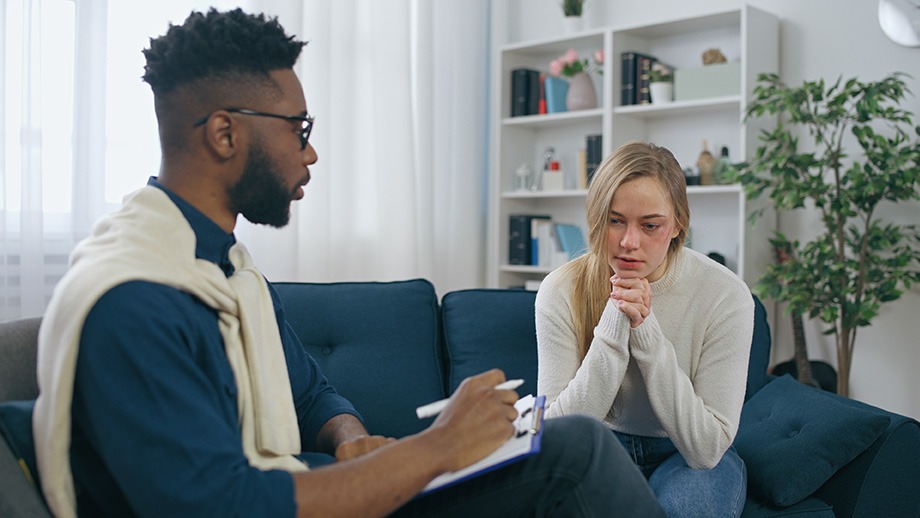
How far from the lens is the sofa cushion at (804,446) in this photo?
1928 mm

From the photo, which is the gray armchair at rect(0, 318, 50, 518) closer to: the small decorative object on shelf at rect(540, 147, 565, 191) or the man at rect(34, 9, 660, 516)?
the man at rect(34, 9, 660, 516)

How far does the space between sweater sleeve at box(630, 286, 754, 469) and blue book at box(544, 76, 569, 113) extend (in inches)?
94.3

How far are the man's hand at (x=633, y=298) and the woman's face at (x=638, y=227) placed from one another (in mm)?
62

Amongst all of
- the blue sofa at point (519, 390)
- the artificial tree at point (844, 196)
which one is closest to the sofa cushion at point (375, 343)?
the blue sofa at point (519, 390)

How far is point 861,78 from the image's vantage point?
3.51 metres

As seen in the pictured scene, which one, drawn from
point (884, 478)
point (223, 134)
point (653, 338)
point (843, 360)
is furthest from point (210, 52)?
point (843, 360)

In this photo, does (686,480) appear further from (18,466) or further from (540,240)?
(540,240)

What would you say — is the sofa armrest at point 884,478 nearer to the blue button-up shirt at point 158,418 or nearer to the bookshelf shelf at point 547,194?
the blue button-up shirt at point 158,418

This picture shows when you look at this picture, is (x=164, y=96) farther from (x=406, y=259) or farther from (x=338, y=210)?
(x=406, y=259)

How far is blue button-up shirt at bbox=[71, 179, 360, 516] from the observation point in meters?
1.06

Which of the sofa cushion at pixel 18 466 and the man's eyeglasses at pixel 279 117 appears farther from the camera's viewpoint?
the man's eyeglasses at pixel 279 117

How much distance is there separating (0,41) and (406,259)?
1.81 meters

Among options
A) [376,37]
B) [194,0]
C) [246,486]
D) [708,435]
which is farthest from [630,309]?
[376,37]

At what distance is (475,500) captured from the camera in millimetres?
1331
